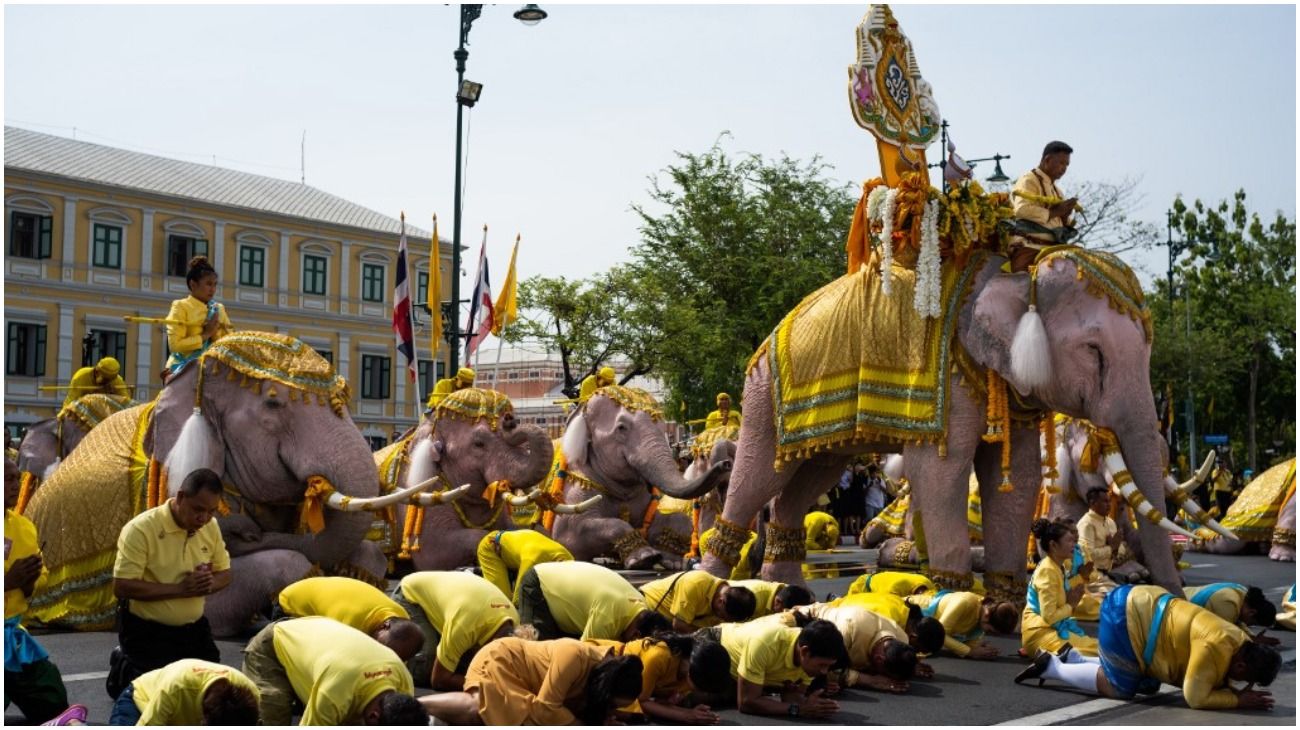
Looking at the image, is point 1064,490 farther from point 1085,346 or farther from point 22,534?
point 22,534

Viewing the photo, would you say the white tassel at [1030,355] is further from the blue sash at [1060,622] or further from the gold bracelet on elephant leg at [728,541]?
the gold bracelet on elephant leg at [728,541]

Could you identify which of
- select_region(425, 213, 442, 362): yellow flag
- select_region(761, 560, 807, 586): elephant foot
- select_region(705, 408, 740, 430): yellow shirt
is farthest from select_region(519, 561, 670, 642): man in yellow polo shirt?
select_region(425, 213, 442, 362): yellow flag

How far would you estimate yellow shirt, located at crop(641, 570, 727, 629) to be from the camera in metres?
9.16

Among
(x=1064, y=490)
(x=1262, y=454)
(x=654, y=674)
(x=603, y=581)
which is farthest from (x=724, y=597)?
(x=1262, y=454)

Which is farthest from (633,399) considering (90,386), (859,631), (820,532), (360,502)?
(859,631)

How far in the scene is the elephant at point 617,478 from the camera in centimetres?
1482

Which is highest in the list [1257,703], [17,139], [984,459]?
[17,139]

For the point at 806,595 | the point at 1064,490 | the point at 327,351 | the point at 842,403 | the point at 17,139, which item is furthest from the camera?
the point at 327,351

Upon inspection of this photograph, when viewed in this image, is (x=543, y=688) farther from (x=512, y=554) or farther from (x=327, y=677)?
(x=512, y=554)

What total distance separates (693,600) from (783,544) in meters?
3.24

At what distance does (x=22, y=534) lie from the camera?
7250mm

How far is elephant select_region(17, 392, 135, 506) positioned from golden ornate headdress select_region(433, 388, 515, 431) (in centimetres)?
313

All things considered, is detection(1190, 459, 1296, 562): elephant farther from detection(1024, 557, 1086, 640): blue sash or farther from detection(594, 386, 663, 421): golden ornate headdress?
detection(1024, 557, 1086, 640): blue sash

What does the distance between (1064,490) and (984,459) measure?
14.2 feet
